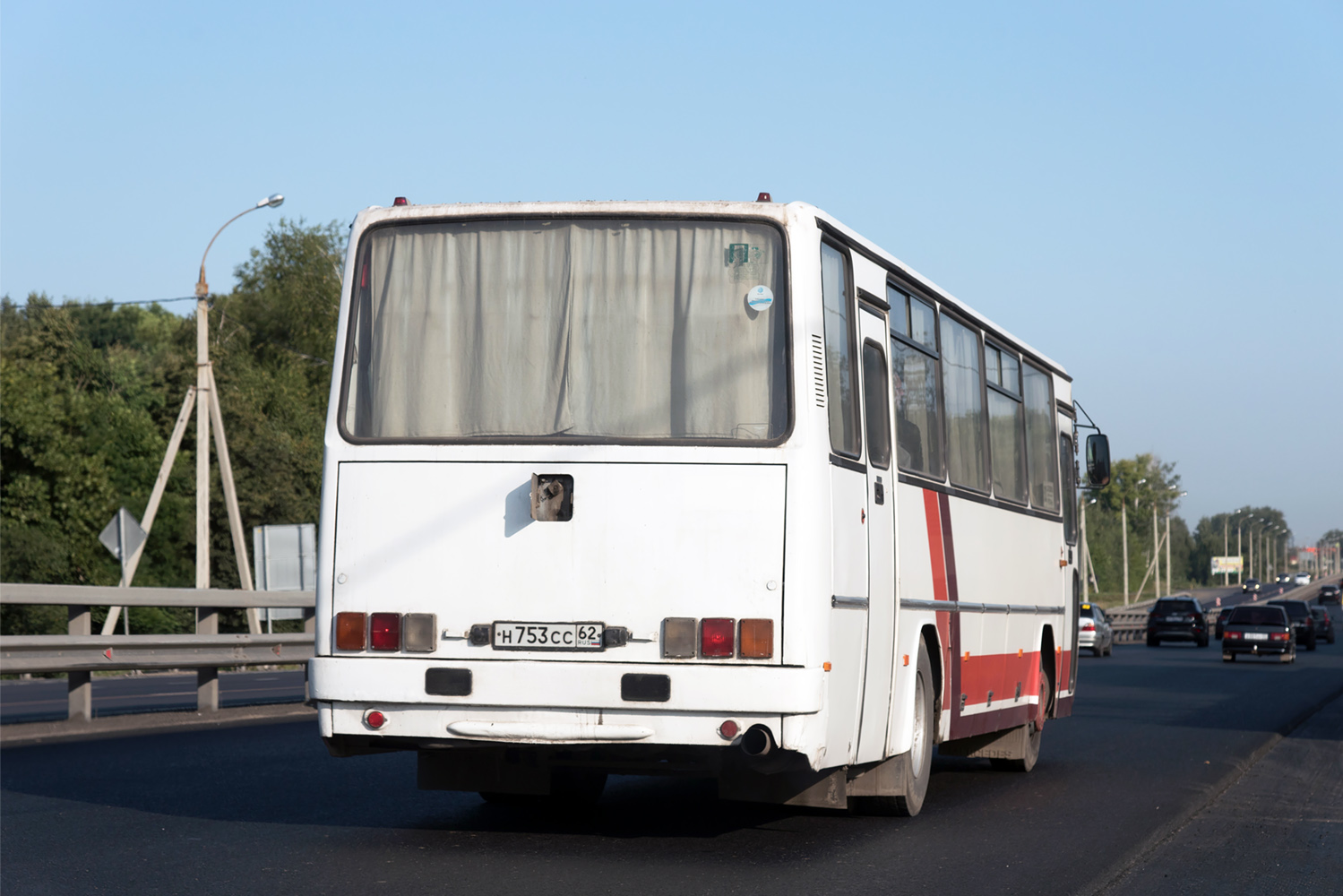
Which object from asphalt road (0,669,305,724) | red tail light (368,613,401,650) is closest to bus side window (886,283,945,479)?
red tail light (368,613,401,650)

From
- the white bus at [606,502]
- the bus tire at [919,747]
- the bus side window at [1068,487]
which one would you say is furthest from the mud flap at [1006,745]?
the white bus at [606,502]

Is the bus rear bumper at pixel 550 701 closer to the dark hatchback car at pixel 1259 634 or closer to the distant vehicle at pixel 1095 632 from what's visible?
the dark hatchback car at pixel 1259 634

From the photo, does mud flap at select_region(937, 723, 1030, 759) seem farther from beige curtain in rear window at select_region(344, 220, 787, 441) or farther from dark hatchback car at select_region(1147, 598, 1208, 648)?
dark hatchback car at select_region(1147, 598, 1208, 648)

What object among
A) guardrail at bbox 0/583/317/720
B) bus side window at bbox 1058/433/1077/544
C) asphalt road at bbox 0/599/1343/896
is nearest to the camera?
asphalt road at bbox 0/599/1343/896

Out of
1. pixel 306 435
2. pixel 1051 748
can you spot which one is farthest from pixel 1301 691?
pixel 306 435

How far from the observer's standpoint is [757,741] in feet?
25.0

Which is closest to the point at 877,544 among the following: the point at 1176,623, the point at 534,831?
the point at 534,831

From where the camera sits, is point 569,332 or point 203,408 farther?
point 203,408

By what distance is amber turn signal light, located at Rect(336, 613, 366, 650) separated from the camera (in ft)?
26.4

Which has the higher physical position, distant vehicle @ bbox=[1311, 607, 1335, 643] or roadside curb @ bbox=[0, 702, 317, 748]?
distant vehicle @ bbox=[1311, 607, 1335, 643]

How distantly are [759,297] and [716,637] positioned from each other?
65.6 inches

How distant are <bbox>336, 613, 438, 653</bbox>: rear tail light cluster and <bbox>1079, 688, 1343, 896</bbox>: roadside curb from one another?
322cm

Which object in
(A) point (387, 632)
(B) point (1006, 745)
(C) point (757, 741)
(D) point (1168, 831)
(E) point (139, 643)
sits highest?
(A) point (387, 632)

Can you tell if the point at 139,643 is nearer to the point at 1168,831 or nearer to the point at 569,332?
the point at 569,332
